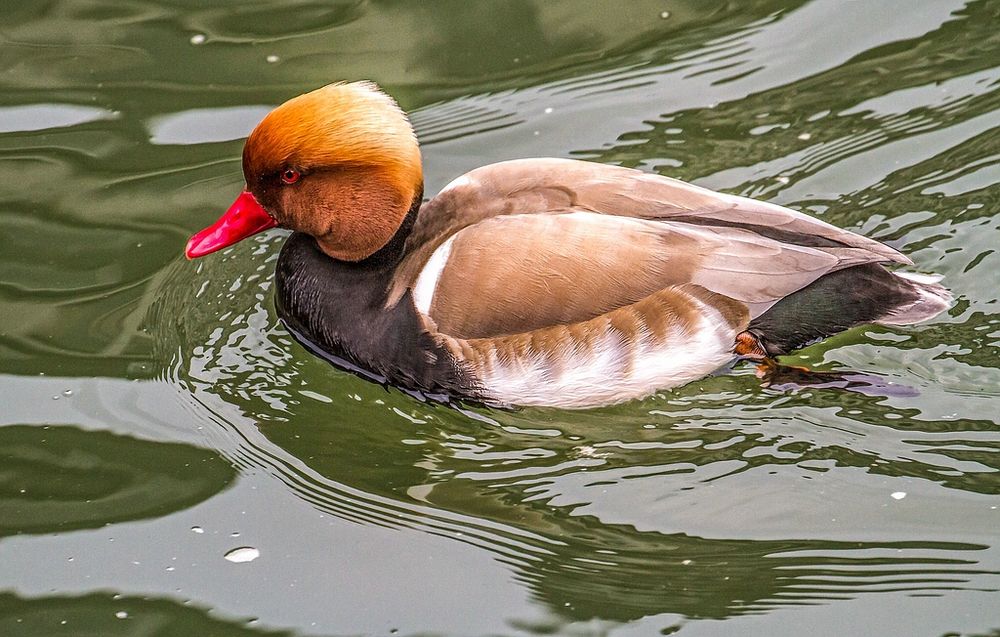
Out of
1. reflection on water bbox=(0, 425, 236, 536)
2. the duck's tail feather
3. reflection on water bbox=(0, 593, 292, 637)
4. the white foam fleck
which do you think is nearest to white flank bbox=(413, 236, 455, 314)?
reflection on water bbox=(0, 425, 236, 536)

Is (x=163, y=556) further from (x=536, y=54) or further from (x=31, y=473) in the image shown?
(x=536, y=54)

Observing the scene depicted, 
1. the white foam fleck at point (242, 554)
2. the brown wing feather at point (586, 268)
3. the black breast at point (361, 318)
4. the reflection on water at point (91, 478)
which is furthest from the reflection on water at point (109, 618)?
the brown wing feather at point (586, 268)

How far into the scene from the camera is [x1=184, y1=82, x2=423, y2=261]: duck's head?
4367 millimetres

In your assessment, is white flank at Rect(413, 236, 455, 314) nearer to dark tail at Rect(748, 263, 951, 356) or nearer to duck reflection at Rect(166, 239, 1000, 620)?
duck reflection at Rect(166, 239, 1000, 620)

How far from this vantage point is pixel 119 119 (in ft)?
20.1

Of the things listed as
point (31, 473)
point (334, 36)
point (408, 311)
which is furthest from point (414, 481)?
point (334, 36)

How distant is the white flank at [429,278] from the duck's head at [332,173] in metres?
0.22

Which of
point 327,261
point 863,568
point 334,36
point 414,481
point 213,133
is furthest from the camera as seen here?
point 334,36

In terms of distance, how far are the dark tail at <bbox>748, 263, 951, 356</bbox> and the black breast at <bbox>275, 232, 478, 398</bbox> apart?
107 cm

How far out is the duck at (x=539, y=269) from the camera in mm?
4320

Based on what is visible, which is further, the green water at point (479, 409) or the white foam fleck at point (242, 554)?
the white foam fleck at point (242, 554)

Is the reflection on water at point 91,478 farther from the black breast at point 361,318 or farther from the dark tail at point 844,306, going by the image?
the dark tail at point 844,306

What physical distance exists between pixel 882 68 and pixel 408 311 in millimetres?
2899

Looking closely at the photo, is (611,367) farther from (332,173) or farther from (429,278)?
(332,173)
